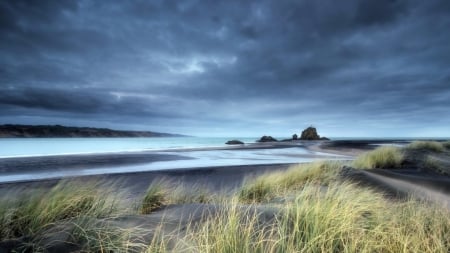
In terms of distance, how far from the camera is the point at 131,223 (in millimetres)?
3723

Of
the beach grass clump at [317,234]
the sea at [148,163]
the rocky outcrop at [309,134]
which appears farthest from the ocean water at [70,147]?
the rocky outcrop at [309,134]

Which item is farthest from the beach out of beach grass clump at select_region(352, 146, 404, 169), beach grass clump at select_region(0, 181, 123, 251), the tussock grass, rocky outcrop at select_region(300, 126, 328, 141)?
rocky outcrop at select_region(300, 126, 328, 141)

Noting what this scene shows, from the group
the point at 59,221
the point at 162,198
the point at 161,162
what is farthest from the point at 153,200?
the point at 161,162

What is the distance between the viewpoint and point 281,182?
7.67m

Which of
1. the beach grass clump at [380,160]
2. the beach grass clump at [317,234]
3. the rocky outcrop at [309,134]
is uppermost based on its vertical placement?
the rocky outcrop at [309,134]

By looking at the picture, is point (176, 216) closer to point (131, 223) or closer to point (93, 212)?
point (131, 223)

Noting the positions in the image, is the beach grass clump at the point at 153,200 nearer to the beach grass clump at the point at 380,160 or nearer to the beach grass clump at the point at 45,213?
the beach grass clump at the point at 45,213

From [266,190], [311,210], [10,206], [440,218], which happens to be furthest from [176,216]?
[440,218]

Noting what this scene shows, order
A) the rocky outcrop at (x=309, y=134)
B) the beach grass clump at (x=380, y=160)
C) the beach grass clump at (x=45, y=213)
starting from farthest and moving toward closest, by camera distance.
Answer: the rocky outcrop at (x=309, y=134) → the beach grass clump at (x=380, y=160) → the beach grass clump at (x=45, y=213)

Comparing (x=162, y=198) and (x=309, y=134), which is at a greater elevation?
(x=309, y=134)

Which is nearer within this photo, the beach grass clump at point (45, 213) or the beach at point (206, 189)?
the beach grass clump at point (45, 213)

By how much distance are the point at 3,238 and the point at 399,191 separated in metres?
9.01

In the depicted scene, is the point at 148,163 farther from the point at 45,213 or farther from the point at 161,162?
the point at 45,213

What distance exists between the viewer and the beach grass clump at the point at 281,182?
6.62m
